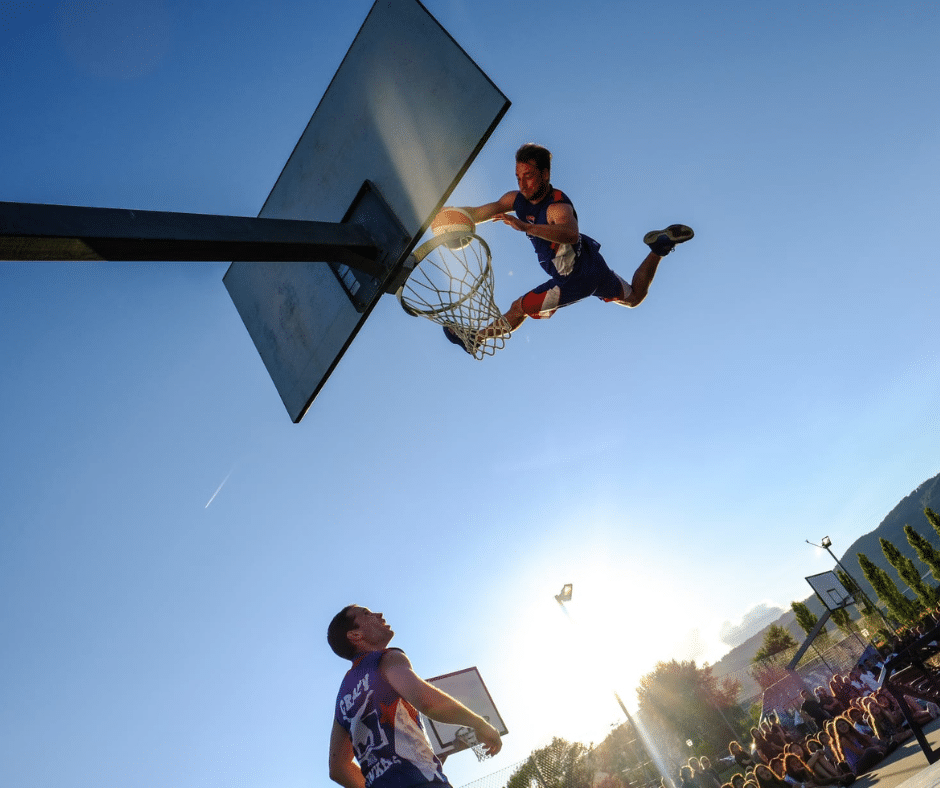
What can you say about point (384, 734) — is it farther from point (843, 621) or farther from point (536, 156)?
point (843, 621)

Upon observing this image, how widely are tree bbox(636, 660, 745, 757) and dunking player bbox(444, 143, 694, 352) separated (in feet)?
110

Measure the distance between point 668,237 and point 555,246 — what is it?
93 centimetres

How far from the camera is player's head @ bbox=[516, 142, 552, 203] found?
3766 mm

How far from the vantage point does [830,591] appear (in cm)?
2958

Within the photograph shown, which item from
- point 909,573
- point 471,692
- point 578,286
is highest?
point 578,286

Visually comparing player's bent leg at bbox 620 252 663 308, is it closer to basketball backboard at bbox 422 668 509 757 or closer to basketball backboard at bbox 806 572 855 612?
basketball backboard at bbox 422 668 509 757

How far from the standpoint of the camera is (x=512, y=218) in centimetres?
362

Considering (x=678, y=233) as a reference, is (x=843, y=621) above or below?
below

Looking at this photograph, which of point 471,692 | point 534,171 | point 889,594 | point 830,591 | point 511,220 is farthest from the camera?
point 889,594

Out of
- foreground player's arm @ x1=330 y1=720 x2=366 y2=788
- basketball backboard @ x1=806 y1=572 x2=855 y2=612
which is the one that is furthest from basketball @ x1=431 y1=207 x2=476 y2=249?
basketball backboard @ x1=806 y1=572 x2=855 y2=612

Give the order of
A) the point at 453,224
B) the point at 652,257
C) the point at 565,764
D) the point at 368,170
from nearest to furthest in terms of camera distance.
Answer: the point at 368,170 < the point at 453,224 < the point at 652,257 < the point at 565,764

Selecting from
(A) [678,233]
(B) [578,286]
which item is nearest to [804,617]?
(A) [678,233]

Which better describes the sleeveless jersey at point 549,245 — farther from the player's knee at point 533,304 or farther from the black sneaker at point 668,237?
the black sneaker at point 668,237

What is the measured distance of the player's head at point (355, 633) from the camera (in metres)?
2.60
